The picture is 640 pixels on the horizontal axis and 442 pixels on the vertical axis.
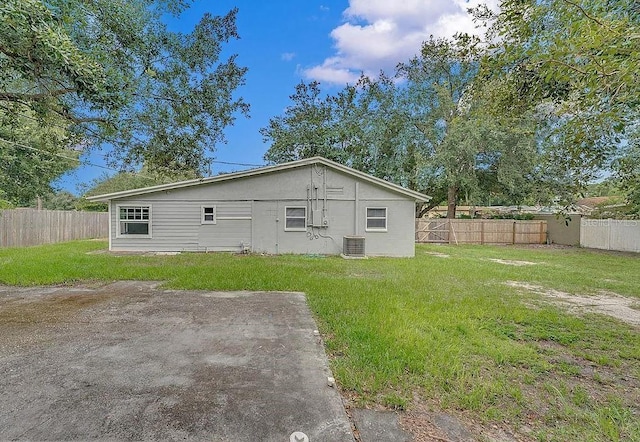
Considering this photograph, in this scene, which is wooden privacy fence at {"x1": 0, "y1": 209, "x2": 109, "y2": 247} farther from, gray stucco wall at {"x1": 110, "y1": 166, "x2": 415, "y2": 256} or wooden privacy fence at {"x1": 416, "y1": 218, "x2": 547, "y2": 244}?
wooden privacy fence at {"x1": 416, "y1": 218, "x2": 547, "y2": 244}

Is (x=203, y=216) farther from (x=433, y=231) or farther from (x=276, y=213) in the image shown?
(x=433, y=231)

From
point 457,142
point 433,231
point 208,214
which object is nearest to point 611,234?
point 433,231

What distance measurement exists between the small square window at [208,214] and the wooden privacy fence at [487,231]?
11.1 m

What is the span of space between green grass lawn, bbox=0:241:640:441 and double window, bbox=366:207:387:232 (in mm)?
3727

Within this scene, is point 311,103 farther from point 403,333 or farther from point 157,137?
point 403,333

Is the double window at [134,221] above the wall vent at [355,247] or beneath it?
above

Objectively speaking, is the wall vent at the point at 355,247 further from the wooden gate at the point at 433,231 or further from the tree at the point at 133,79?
the wooden gate at the point at 433,231

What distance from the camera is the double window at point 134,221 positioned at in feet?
42.0

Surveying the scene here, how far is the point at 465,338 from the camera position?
Answer: 13.1 ft

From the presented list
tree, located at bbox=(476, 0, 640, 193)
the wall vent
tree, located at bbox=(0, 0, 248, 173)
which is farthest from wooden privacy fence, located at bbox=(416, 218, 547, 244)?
tree, located at bbox=(476, 0, 640, 193)

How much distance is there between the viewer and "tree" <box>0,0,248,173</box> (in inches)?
170

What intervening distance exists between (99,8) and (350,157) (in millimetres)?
17472

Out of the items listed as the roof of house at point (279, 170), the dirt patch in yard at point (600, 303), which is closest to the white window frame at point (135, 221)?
the roof of house at point (279, 170)

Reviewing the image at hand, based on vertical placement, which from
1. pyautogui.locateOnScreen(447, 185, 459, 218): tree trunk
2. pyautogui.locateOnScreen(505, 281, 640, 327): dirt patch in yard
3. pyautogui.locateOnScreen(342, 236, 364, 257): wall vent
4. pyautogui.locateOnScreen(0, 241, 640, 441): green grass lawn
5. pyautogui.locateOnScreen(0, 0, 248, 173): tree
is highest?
pyautogui.locateOnScreen(0, 0, 248, 173): tree
